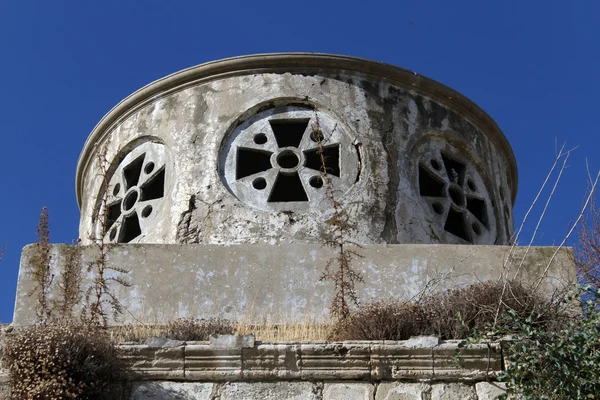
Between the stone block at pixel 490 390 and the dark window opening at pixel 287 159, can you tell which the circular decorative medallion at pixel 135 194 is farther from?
the stone block at pixel 490 390

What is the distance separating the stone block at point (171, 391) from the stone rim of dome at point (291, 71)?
4408 millimetres

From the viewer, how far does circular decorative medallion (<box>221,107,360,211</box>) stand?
38.0 feet

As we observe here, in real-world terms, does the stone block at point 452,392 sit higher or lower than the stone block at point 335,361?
lower

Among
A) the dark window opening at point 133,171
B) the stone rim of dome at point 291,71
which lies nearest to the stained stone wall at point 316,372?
the dark window opening at point 133,171

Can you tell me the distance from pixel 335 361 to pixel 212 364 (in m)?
0.83

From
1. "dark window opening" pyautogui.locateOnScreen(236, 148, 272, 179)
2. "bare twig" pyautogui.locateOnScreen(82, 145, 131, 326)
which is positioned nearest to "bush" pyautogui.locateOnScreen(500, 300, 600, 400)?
"bare twig" pyautogui.locateOnScreen(82, 145, 131, 326)

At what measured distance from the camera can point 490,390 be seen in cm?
869

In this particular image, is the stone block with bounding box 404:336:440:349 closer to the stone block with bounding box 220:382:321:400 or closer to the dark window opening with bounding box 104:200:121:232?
the stone block with bounding box 220:382:321:400

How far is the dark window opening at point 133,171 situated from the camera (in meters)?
12.5

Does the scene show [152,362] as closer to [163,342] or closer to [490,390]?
[163,342]

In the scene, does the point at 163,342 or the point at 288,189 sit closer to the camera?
the point at 163,342

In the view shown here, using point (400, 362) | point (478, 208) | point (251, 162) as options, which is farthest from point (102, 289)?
point (478, 208)

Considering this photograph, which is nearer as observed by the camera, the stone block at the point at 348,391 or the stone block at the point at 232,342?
the stone block at the point at 348,391

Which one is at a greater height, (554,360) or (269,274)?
(269,274)
